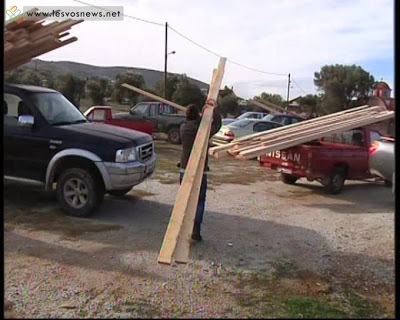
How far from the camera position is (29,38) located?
6.59 meters

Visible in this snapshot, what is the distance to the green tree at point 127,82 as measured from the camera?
34.1m

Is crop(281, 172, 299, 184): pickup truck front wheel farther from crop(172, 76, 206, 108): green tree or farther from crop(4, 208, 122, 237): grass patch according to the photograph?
crop(172, 76, 206, 108): green tree

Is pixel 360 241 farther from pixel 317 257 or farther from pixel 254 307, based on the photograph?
pixel 254 307

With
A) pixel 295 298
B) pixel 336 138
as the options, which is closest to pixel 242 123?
pixel 336 138

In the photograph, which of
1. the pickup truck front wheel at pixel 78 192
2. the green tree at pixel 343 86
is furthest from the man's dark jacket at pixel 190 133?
the green tree at pixel 343 86

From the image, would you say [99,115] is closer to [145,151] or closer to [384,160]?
[145,151]

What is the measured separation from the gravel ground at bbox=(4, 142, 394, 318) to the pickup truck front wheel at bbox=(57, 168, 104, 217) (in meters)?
0.20

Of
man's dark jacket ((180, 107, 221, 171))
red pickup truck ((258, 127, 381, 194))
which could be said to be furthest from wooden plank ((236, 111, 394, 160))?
man's dark jacket ((180, 107, 221, 171))

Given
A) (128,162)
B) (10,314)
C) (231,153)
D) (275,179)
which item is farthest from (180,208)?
(275,179)

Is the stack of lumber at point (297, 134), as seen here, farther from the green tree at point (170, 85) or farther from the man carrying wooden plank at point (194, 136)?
the green tree at point (170, 85)

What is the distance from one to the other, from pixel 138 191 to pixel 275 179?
4.17 metres

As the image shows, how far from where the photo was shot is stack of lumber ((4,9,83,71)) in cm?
637

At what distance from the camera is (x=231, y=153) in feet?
23.9

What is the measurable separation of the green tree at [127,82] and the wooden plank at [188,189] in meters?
28.8
